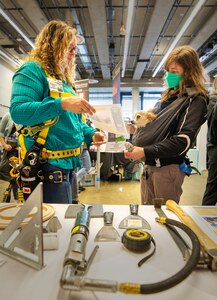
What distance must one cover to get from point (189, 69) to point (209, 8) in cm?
395

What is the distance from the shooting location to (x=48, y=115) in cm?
98

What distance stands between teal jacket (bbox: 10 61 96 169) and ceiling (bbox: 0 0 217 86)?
256 cm

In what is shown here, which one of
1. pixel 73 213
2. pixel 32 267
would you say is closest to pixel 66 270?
pixel 32 267

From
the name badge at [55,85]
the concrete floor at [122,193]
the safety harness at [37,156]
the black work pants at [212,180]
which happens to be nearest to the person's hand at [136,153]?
the safety harness at [37,156]

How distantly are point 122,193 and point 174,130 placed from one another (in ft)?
9.46

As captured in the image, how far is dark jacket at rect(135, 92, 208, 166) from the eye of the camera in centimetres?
119

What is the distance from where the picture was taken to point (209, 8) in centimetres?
420

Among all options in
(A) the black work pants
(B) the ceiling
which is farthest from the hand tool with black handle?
(B) the ceiling

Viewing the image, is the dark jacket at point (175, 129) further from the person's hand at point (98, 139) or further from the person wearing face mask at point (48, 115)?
the person wearing face mask at point (48, 115)

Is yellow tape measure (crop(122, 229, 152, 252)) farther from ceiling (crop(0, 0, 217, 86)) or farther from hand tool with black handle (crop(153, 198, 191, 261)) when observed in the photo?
ceiling (crop(0, 0, 217, 86))

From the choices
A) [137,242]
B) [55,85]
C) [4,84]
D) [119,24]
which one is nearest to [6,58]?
[4,84]

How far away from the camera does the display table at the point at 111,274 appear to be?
17.8 inches

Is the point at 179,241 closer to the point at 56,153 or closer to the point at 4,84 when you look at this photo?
the point at 56,153

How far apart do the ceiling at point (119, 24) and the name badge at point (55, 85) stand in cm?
249
